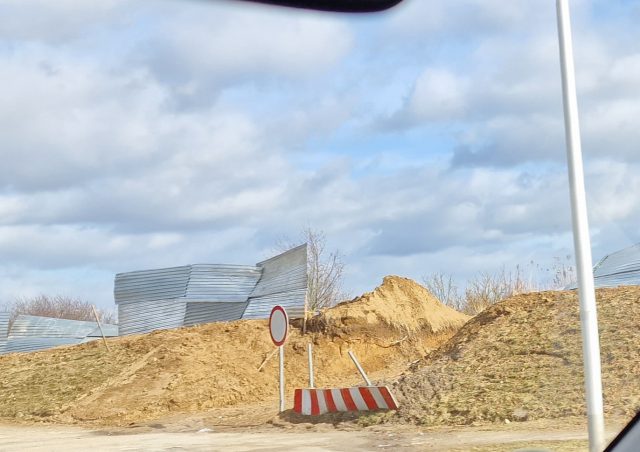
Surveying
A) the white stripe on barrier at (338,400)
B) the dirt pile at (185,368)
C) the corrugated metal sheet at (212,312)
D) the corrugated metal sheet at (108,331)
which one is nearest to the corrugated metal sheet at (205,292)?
the corrugated metal sheet at (212,312)

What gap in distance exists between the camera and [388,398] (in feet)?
60.5

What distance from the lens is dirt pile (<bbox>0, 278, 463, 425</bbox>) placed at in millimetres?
26844

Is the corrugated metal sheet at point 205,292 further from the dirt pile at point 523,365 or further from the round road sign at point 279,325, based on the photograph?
the round road sign at point 279,325

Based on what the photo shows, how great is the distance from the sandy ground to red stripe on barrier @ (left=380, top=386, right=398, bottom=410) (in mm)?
1286

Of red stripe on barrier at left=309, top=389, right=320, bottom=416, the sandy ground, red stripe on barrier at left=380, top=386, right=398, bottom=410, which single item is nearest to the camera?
the sandy ground

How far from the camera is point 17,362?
1331 inches

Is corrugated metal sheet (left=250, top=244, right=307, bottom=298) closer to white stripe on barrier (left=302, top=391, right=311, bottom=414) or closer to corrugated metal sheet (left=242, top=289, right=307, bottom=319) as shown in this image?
corrugated metal sheet (left=242, top=289, right=307, bottom=319)

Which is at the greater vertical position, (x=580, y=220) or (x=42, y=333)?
(x=42, y=333)

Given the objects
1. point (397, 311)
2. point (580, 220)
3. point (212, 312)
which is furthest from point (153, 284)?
point (580, 220)

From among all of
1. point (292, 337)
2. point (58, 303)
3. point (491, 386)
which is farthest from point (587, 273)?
point (58, 303)

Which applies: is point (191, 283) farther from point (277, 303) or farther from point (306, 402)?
point (306, 402)

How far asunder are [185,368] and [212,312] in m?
5.79

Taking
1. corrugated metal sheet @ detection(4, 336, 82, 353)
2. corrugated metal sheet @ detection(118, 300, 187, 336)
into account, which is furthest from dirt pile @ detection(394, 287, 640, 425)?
corrugated metal sheet @ detection(4, 336, 82, 353)

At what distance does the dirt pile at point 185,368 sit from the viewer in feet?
88.1
